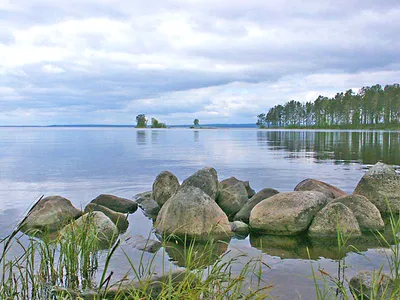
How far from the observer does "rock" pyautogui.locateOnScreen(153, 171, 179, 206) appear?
543 inches

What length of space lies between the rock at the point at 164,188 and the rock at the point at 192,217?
3501 millimetres

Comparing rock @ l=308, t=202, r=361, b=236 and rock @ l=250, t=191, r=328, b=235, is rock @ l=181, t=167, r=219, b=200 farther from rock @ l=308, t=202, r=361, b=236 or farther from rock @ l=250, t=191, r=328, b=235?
rock @ l=308, t=202, r=361, b=236

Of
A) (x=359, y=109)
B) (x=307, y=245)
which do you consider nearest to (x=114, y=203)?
(x=307, y=245)

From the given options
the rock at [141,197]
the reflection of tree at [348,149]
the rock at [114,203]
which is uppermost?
the rock at [114,203]

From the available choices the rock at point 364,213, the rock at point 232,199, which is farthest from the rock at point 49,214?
the rock at point 364,213

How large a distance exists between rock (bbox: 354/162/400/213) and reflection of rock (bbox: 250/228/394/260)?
271 centimetres

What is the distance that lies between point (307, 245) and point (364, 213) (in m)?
2.28

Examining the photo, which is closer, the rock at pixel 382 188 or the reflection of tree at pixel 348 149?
the rock at pixel 382 188

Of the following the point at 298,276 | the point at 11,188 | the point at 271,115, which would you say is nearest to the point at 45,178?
the point at 11,188

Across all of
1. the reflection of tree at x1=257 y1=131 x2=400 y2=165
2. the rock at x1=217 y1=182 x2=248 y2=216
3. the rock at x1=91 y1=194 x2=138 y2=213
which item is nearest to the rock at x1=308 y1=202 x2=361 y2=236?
the rock at x1=217 y1=182 x2=248 y2=216

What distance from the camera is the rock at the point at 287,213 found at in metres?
10.1

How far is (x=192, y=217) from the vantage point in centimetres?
970

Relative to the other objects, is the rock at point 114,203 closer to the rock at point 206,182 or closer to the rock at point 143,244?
the rock at point 206,182

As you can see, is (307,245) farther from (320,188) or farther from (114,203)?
(114,203)
